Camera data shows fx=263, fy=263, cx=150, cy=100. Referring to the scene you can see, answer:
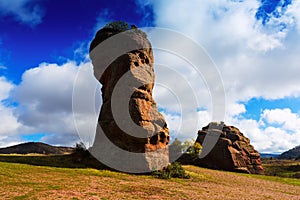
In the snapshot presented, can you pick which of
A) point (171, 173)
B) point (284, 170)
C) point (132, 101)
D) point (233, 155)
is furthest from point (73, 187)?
point (284, 170)

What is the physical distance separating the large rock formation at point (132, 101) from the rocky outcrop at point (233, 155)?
2744 cm

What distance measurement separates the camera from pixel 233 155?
65.8 m

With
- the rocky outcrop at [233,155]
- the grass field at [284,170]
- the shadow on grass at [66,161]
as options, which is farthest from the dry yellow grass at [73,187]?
the grass field at [284,170]

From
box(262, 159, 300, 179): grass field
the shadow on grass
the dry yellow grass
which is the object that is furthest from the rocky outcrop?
the dry yellow grass

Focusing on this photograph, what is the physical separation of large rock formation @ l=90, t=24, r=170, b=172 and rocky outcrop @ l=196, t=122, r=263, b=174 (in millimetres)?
27445

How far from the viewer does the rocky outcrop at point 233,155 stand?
6481 cm

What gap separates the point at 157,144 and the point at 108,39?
20.6 metres

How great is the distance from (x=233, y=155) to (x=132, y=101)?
37.1m

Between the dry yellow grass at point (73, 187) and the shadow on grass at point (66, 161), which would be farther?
the shadow on grass at point (66, 161)

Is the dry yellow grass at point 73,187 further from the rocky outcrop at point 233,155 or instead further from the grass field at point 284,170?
the grass field at point 284,170

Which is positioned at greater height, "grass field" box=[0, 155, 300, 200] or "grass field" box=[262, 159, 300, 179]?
"grass field" box=[262, 159, 300, 179]

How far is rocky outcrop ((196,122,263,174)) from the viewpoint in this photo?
6481 cm

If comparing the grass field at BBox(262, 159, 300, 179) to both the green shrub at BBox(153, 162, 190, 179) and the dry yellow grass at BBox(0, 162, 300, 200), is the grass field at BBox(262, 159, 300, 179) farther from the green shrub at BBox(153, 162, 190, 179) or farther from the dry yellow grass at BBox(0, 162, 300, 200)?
the dry yellow grass at BBox(0, 162, 300, 200)

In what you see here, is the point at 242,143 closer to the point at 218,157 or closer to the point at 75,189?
the point at 218,157
